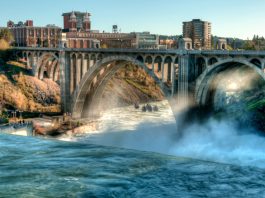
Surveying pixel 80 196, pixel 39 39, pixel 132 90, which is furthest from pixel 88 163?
pixel 39 39

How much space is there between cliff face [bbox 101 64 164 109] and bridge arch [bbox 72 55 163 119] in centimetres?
2059

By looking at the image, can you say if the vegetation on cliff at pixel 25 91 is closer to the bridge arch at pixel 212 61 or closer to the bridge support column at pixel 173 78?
the bridge support column at pixel 173 78

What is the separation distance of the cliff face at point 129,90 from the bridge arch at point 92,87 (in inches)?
811

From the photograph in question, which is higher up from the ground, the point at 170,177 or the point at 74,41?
the point at 74,41

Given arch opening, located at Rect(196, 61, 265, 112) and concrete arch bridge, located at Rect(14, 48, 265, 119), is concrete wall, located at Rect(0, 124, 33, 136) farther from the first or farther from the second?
arch opening, located at Rect(196, 61, 265, 112)

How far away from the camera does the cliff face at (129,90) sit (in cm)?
12138

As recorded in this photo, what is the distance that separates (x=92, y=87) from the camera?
90.2 m

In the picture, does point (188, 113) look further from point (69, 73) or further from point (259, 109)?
point (69, 73)

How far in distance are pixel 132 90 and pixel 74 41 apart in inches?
1688

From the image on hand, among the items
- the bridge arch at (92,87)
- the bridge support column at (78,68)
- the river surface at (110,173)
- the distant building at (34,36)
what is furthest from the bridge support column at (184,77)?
the distant building at (34,36)

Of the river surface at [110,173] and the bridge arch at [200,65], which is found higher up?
the bridge arch at [200,65]

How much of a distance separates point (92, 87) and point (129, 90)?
141 feet

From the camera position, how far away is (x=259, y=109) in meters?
67.4

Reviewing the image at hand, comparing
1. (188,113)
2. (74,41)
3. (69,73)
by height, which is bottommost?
(188,113)
